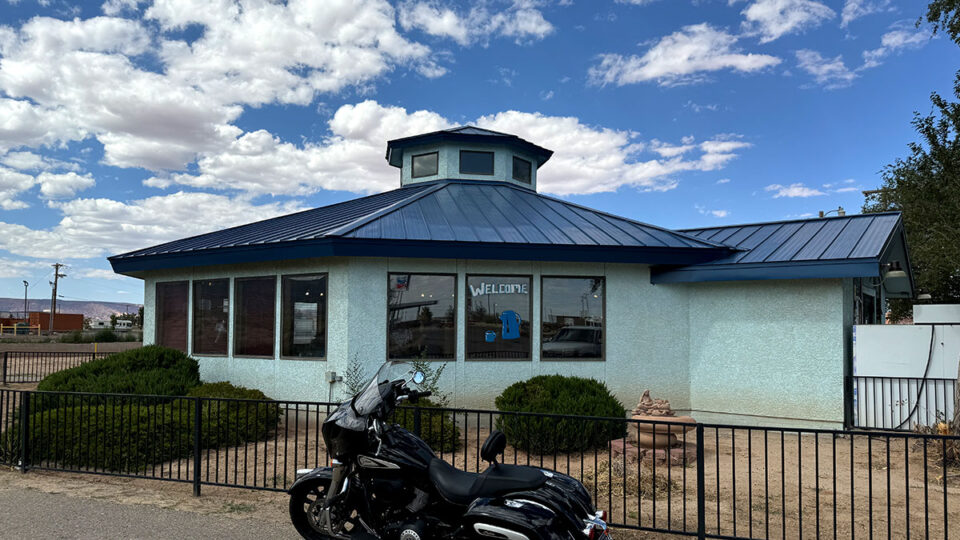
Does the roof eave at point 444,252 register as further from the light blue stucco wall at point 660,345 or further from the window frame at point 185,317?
the window frame at point 185,317

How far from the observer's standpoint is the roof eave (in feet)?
35.4

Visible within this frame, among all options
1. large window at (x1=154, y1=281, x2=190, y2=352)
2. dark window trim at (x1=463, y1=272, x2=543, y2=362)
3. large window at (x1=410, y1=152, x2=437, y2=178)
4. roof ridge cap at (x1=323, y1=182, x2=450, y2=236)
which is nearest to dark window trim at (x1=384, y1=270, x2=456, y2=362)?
dark window trim at (x1=463, y1=272, x2=543, y2=362)

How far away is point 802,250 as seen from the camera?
38.1 feet

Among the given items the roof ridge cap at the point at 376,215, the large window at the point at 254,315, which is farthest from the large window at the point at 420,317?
the large window at the point at 254,315

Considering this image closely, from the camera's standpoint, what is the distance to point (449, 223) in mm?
12234

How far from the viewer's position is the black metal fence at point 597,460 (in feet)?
22.0

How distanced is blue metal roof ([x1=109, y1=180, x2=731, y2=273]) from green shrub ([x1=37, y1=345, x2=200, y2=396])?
1958 millimetres

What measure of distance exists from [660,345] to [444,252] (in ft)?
14.9

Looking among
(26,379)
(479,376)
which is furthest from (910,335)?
(26,379)

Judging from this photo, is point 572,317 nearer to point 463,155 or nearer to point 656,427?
point 656,427

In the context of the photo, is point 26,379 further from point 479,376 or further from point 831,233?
point 831,233

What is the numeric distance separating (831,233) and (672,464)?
6.45 metres

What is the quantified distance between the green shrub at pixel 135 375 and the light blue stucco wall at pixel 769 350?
9473 mm

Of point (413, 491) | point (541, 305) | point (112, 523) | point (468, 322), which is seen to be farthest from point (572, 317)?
point (112, 523)
